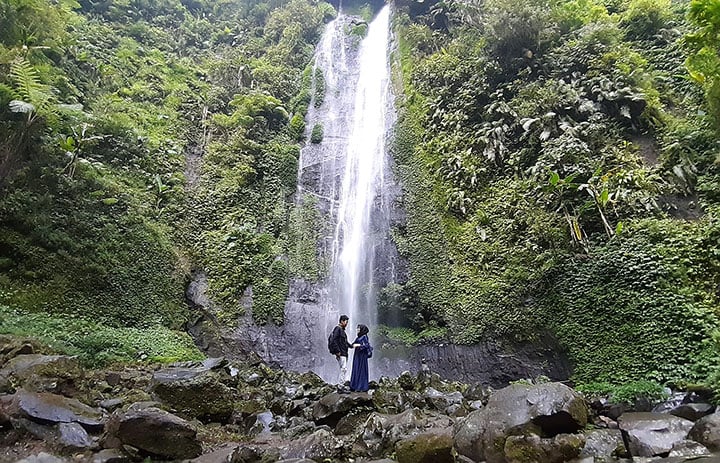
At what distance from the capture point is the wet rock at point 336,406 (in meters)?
6.82

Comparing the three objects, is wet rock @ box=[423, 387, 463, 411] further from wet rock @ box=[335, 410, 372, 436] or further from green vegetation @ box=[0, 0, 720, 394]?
green vegetation @ box=[0, 0, 720, 394]

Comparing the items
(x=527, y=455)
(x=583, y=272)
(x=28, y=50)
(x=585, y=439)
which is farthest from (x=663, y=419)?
(x=28, y=50)

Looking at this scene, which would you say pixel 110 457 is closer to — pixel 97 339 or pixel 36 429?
pixel 36 429

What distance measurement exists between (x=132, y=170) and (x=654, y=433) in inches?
601

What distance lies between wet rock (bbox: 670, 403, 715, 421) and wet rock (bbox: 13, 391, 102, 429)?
7.24m

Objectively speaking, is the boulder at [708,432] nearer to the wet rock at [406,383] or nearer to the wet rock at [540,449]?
the wet rock at [540,449]

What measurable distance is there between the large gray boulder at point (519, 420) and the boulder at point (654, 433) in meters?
0.57

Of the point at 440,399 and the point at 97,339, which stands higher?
the point at 97,339

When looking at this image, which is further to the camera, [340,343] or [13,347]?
[340,343]

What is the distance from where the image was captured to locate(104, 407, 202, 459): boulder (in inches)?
186

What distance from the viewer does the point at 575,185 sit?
34.0ft

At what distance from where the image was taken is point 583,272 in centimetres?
959

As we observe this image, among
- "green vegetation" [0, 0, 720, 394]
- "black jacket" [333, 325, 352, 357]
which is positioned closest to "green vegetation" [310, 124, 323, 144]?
"green vegetation" [0, 0, 720, 394]

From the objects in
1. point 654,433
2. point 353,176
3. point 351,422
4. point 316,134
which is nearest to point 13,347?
point 351,422
